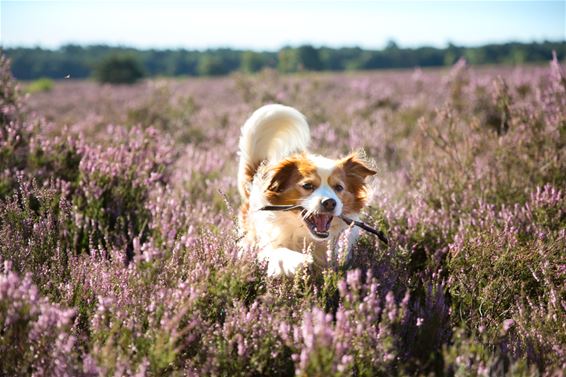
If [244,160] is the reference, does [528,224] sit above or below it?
below

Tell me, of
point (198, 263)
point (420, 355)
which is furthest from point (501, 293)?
point (198, 263)

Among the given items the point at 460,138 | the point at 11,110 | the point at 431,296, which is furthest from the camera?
the point at 460,138

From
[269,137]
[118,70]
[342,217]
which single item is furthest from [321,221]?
[118,70]

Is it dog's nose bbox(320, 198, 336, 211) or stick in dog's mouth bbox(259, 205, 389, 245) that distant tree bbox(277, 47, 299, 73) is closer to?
stick in dog's mouth bbox(259, 205, 389, 245)

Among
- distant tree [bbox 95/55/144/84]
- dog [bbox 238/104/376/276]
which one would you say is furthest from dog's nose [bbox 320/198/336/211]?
distant tree [bbox 95/55/144/84]

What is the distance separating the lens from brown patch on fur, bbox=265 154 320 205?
2.76 metres

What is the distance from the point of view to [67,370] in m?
1.68

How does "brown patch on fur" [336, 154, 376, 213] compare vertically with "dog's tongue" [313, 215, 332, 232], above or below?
above

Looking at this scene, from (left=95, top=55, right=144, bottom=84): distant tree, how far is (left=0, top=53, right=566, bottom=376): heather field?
26628 millimetres

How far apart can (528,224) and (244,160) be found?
2.01m

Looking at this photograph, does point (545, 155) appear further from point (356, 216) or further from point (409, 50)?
point (409, 50)

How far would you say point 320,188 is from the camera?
2.71 meters

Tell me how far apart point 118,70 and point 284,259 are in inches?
1237

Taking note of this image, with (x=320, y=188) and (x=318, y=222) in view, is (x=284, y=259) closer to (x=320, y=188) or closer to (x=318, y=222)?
(x=318, y=222)
